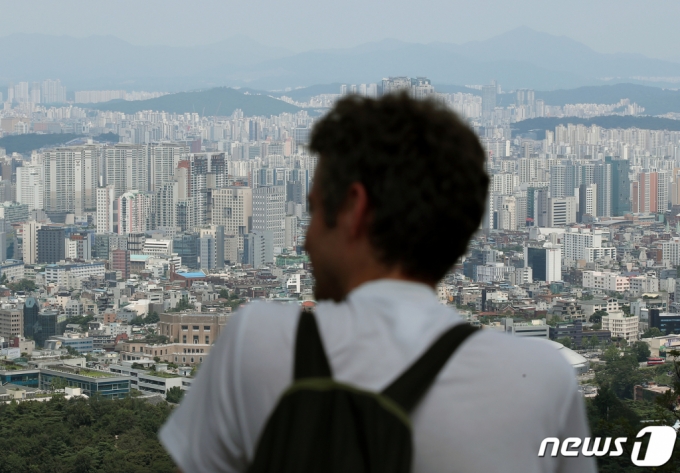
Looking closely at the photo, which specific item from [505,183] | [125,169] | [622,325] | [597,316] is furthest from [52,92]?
[622,325]

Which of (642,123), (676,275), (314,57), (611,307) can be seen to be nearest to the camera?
(611,307)

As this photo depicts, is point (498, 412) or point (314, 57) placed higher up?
point (314, 57)

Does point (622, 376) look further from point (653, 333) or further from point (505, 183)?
point (505, 183)

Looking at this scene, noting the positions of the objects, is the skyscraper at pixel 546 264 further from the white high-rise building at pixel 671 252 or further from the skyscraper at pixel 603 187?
the skyscraper at pixel 603 187

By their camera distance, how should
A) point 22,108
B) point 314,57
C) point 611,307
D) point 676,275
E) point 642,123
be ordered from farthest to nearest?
point 314,57
point 22,108
point 642,123
point 676,275
point 611,307

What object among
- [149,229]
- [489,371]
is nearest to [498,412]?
[489,371]

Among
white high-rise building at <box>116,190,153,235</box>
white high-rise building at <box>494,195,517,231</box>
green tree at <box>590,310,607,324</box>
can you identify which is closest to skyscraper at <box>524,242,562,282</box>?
white high-rise building at <box>494,195,517,231</box>

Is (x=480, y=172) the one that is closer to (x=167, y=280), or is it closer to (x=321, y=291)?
(x=321, y=291)
